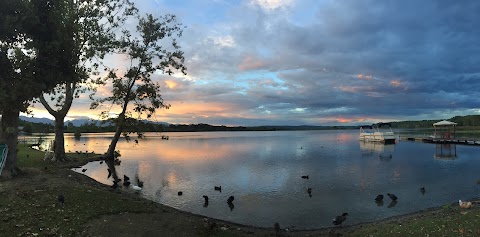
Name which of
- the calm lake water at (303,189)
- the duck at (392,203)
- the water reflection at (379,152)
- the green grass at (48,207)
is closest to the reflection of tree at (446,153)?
the water reflection at (379,152)

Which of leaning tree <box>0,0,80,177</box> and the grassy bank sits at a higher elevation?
leaning tree <box>0,0,80,177</box>

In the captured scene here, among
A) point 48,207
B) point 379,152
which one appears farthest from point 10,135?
point 379,152

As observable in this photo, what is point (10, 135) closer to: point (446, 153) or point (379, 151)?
point (379, 151)

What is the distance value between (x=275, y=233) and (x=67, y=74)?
19001 millimetres

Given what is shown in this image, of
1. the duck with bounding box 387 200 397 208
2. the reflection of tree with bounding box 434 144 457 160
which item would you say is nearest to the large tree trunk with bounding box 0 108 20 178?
the duck with bounding box 387 200 397 208

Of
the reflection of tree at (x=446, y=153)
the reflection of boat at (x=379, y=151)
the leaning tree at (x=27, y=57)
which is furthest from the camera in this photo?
the reflection of boat at (x=379, y=151)

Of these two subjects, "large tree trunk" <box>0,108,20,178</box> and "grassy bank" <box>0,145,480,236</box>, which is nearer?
"grassy bank" <box>0,145,480,236</box>

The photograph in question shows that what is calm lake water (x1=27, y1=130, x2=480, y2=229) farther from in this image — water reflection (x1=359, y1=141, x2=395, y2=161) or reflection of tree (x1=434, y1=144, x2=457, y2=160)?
water reflection (x1=359, y1=141, x2=395, y2=161)

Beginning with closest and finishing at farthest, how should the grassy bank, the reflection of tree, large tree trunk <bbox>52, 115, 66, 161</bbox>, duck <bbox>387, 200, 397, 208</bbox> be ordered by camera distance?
the grassy bank → duck <bbox>387, 200, 397, 208</bbox> → large tree trunk <bbox>52, 115, 66, 161</bbox> → the reflection of tree

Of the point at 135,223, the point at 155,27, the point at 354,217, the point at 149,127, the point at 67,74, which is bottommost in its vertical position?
the point at 354,217

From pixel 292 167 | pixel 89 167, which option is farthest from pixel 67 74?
pixel 292 167

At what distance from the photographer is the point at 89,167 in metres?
41.6

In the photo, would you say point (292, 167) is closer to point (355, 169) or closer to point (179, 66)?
point (355, 169)

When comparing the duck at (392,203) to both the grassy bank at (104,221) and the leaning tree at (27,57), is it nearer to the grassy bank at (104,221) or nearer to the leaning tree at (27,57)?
the grassy bank at (104,221)
